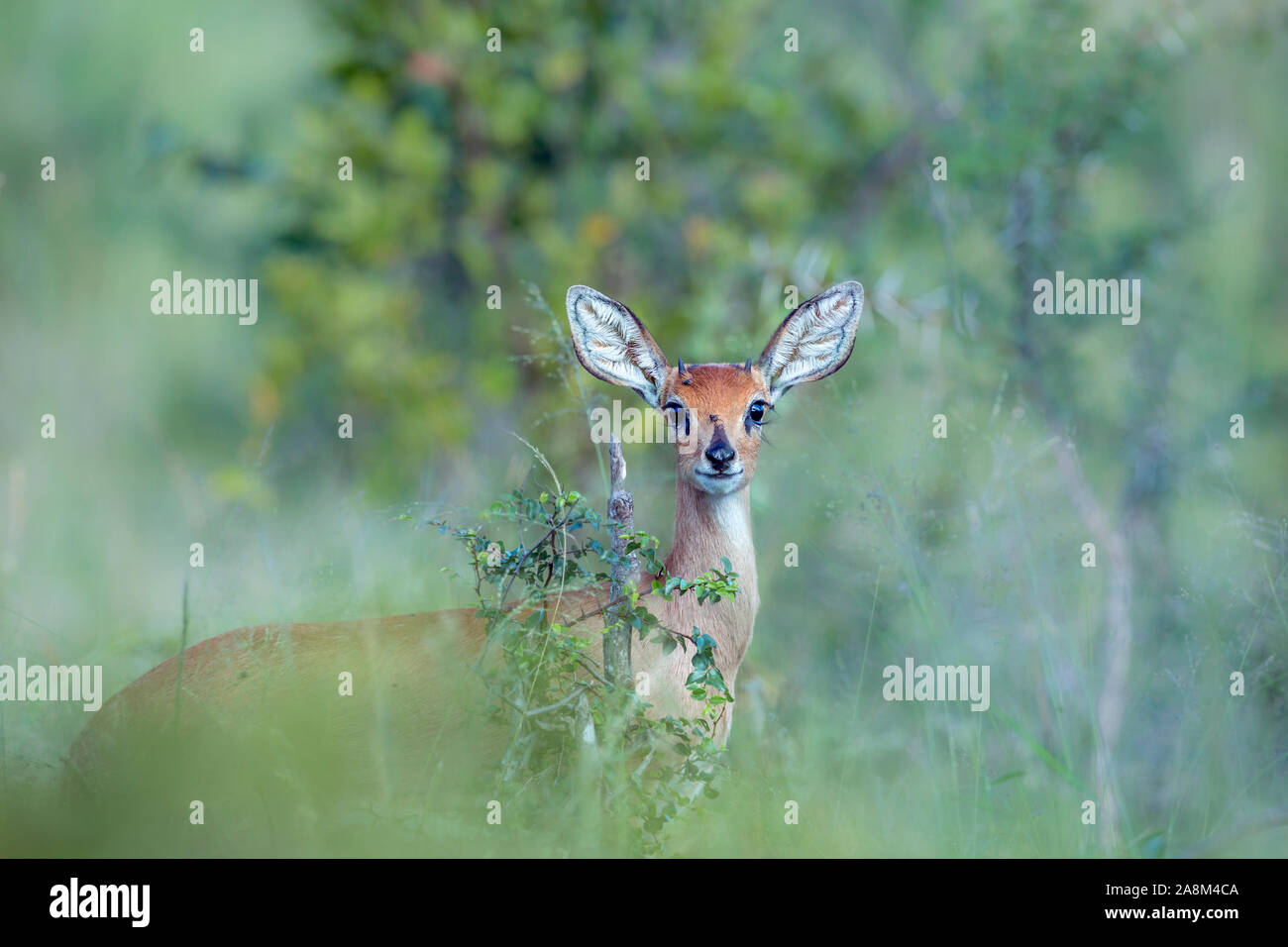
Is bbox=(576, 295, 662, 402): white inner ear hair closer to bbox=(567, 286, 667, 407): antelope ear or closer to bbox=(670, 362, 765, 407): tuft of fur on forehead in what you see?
bbox=(567, 286, 667, 407): antelope ear

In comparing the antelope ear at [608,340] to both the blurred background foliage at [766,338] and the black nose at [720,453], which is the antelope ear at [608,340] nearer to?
the black nose at [720,453]

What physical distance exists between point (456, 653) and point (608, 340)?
1.05m

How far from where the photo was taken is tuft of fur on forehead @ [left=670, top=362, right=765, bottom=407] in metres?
4.50

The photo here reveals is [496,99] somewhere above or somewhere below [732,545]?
above

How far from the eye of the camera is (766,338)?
716cm

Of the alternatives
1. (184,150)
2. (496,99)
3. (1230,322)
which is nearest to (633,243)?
(496,99)

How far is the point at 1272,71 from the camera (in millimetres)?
10562

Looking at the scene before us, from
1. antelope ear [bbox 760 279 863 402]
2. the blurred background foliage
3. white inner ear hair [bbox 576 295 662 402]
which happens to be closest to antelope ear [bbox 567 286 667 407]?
white inner ear hair [bbox 576 295 662 402]

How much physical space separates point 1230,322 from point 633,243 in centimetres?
332

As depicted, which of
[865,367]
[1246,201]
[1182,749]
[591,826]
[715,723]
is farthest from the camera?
[1246,201]

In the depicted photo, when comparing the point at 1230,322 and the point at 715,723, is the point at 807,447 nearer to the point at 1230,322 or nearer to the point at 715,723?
the point at 715,723

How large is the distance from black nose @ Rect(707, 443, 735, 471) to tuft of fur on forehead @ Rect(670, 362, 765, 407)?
0.51 ft

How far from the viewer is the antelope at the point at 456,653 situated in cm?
446

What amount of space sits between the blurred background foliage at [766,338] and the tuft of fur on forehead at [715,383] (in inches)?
24.9
